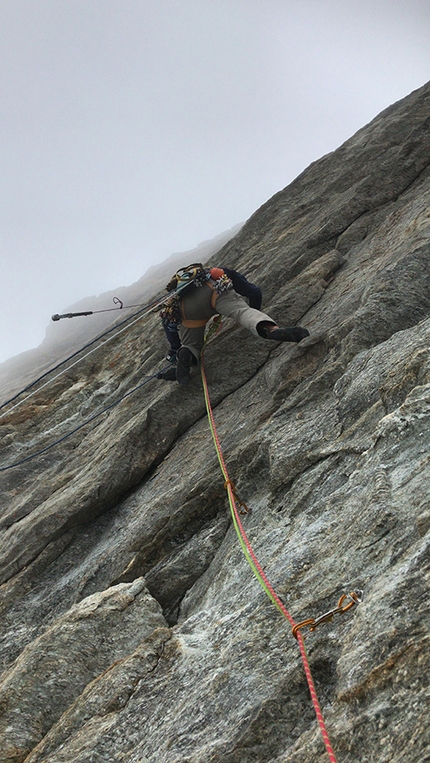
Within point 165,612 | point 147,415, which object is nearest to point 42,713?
point 165,612

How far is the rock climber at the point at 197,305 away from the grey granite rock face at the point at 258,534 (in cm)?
51

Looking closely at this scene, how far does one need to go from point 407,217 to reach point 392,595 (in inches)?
317

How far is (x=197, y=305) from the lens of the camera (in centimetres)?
988

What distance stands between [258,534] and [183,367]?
13.3 feet

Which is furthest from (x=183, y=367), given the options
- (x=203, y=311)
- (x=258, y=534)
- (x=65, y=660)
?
(x=65, y=660)

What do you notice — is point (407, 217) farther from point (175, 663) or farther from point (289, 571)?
point (175, 663)

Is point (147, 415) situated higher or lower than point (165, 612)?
higher

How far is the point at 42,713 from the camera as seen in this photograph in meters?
5.91

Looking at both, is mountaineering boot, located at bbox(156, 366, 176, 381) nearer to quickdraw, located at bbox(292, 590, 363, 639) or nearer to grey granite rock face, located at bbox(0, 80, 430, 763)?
grey granite rock face, located at bbox(0, 80, 430, 763)

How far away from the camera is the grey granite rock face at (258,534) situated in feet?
13.5

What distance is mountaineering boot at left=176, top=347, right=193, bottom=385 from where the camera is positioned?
31.3ft

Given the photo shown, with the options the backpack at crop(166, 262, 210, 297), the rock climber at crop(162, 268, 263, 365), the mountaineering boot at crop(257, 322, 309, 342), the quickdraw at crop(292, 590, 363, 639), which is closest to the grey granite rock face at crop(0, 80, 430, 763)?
the quickdraw at crop(292, 590, 363, 639)

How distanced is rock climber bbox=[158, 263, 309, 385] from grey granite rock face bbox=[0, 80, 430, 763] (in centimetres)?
51

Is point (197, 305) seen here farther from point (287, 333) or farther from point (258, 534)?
point (258, 534)
